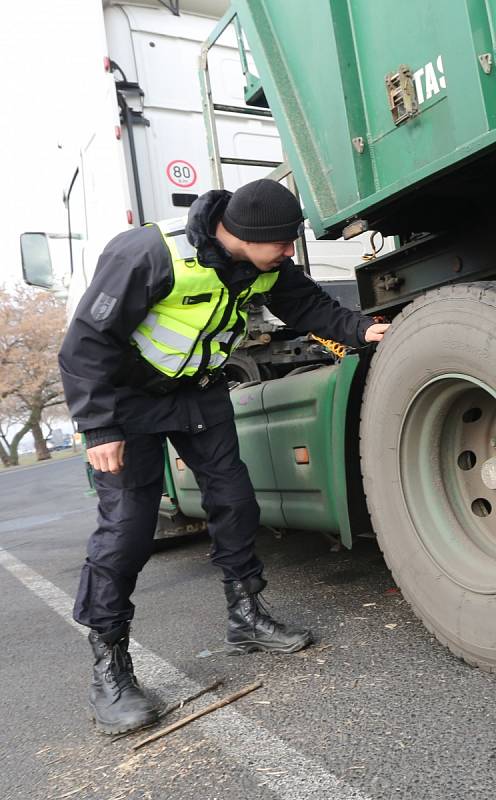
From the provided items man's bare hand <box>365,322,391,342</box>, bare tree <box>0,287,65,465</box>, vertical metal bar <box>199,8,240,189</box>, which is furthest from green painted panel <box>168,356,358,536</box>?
bare tree <box>0,287,65,465</box>

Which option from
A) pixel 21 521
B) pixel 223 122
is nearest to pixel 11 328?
pixel 21 521

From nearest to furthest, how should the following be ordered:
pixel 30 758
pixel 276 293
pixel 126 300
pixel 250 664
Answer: pixel 30 758 → pixel 126 300 → pixel 250 664 → pixel 276 293

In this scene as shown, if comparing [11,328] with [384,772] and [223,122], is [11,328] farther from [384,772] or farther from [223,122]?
[384,772]

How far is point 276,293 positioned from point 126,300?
78 cm

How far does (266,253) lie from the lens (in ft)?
8.33

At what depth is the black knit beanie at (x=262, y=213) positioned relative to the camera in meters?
2.46

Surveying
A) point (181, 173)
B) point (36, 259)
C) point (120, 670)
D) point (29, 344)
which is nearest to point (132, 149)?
point (181, 173)

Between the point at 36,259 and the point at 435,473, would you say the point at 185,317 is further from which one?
the point at 36,259

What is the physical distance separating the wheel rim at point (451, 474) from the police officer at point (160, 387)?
1.30ft

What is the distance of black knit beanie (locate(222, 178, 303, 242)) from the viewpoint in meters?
2.46

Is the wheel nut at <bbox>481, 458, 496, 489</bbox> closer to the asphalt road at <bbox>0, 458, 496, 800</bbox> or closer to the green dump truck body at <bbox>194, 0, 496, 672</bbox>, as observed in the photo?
the green dump truck body at <bbox>194, 0, 496, 672</bbox>

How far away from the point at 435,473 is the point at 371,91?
47.2 inches

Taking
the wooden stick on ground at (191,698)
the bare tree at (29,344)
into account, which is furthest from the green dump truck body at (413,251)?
the bare tree at (29,344)

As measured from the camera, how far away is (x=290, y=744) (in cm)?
201
